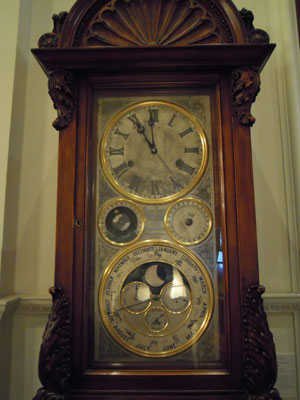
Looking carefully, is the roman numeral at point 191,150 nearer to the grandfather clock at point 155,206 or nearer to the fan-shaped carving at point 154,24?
the grandfather clock at point 155,206

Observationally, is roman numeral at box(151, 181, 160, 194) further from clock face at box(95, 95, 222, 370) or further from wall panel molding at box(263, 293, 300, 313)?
wall panel molding at box(263, 293, 300, 313)

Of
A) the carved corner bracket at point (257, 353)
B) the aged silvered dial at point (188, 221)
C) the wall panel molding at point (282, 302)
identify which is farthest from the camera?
the wall panel molding at point (282, 302)

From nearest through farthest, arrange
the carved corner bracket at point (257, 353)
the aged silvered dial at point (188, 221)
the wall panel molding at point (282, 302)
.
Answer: the carved corner bracket at point (257, 353) → the aged silvered dial at point (188, 221) → the wall panel molding at point (282, 302)

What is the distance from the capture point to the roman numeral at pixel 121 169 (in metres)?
0.82

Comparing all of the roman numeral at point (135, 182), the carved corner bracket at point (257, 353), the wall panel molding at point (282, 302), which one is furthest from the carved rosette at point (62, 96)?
the wall panel molding at point (282, 302)

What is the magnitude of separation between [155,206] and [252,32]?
1.61 ft

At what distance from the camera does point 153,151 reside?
83cm

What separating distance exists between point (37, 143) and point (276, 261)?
0.88 m

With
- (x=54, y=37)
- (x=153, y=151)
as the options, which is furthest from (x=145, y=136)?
(x=54, y=37)

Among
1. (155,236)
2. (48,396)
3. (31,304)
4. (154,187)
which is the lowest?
(48,396)

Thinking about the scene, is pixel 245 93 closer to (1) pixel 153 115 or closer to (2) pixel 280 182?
(1) pixel 153 115

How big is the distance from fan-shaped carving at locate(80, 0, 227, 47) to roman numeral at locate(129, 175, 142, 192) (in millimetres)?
327

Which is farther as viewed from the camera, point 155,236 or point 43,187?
point 43,187

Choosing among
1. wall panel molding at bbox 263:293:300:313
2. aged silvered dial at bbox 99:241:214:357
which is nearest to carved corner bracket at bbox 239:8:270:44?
aged silvered dial at bbox 99:241:214:357
